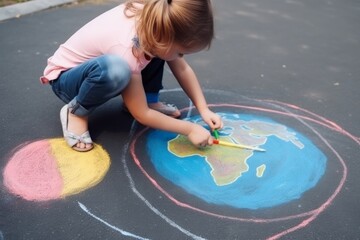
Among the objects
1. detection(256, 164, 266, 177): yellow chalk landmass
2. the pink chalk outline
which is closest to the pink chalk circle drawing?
the pink chalk outline

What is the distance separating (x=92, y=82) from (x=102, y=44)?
144 millimetres

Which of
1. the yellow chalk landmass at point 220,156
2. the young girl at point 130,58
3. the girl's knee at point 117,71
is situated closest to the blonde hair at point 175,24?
the young girl at point 130,58

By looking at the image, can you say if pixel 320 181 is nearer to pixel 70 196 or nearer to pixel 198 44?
pixel 198 44

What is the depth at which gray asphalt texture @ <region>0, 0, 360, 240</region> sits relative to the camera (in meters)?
1.25

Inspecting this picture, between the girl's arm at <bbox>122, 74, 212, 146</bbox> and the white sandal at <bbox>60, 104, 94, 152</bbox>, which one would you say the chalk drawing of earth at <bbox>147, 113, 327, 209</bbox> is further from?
the white sandal at <bbox>60, 104, 94, 152</bbox>

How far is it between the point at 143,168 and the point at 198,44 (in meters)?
0.48

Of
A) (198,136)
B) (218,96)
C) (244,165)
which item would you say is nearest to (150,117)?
(198,136)

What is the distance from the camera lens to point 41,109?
1805 mm

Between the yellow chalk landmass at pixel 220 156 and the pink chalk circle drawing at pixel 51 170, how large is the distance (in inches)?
11.2

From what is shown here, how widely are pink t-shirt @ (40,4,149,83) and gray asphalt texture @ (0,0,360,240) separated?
0.89 feet

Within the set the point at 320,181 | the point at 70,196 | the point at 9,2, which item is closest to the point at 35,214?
the point at 70,196

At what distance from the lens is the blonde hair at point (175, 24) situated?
4.08 feet

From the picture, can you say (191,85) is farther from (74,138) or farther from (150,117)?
(74,138)

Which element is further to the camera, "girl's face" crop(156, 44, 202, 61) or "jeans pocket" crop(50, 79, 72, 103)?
"jeans pocket" crop(50, 79, 72, 103)
